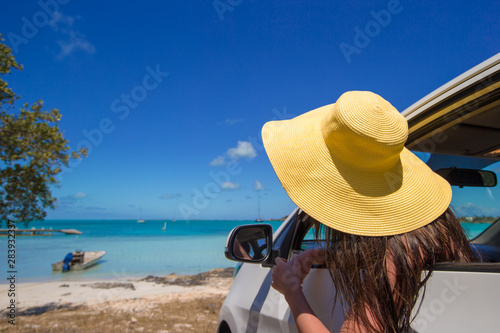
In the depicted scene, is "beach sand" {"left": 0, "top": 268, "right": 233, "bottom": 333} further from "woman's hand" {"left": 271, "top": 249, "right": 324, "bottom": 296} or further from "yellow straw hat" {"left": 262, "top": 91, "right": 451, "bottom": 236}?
"yellow straw hat" {"left": 262, "top": 91, "right": 451, "bottom": 236}

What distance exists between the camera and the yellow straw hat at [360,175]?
1.03 meters

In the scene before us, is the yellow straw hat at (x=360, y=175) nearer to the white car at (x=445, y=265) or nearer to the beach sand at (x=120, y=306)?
the white car at (x=445, y=265)

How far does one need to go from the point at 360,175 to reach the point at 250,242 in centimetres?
107

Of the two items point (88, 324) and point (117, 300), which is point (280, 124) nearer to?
point (88, 324)

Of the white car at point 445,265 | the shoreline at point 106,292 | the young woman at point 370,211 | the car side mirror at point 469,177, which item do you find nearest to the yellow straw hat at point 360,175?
the young woman at point 370,211

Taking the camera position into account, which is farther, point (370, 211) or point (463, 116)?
point (463, 116)

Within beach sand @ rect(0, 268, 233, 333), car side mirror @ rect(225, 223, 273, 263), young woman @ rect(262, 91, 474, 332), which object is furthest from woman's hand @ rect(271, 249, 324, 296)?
beach sand @ rect(0, 268, 233, 333)

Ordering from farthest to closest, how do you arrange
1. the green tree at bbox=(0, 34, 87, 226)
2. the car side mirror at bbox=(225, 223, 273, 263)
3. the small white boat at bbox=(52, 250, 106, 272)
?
the small white boat at bbox=(52, 250, 106, 272) → the green tree at bbox=(0, 34, 87, 226) → the car side mirror at bbox=(225, 223, 273, 263)

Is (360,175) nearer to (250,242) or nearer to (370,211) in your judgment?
(370,211)

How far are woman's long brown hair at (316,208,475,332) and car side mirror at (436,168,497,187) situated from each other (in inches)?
33.4

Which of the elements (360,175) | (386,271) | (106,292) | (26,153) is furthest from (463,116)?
(106,292)

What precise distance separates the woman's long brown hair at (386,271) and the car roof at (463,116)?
58 cm

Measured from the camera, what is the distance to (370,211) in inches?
41.5

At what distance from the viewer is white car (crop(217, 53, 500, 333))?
916mm
